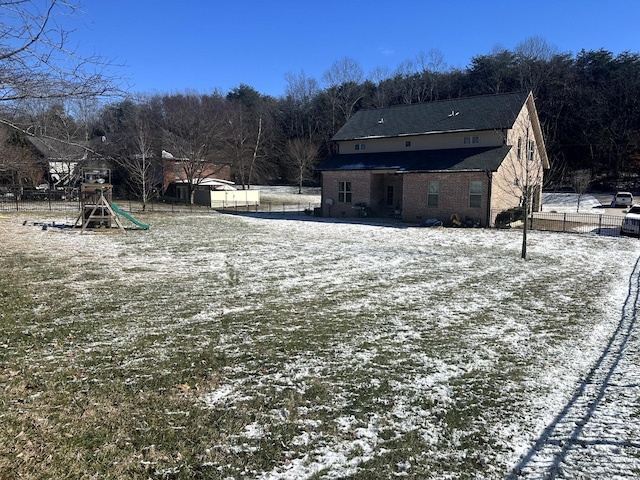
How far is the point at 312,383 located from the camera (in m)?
5.30

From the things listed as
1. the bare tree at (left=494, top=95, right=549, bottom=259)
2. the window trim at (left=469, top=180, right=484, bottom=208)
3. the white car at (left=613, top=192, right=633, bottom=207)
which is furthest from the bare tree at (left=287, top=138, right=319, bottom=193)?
the white car at (left=613, top=192, right=633, bottom=207)

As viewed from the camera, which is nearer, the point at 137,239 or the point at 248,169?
the point at 137,239

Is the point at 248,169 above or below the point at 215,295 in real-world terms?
above

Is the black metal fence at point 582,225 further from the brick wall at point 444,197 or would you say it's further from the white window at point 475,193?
the brick wall at point 444,197

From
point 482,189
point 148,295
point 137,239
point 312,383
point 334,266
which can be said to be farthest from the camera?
point 482,189

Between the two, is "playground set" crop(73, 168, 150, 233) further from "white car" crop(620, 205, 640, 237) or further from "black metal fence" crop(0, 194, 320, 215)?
"white car" crop(620, 205, 640, 237)

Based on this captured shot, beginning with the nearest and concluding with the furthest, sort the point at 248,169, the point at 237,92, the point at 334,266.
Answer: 1. the point at 334,266
2. the point at 248,169
3. the point at 237,92

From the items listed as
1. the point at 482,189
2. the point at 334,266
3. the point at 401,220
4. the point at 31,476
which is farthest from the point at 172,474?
the point at 401,220

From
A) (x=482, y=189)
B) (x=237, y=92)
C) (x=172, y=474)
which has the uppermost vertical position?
(x=237, y=92)

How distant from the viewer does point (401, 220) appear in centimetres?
2858

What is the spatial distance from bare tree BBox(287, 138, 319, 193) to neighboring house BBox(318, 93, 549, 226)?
2388 centimetres

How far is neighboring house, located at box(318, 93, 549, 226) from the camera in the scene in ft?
82.6

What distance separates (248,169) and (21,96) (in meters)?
53.5

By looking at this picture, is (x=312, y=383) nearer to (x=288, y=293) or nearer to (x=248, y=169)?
(x=288, y=293)
